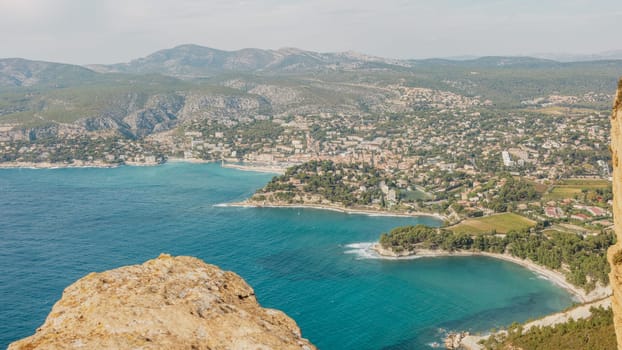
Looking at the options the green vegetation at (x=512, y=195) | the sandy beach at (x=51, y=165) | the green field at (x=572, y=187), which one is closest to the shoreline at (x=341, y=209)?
the green vegetation at (x=512, y=195)

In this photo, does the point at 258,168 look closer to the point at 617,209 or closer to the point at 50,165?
the point at 50,165

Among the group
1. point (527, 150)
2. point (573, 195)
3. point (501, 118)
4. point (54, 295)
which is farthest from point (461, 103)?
point (54, 295)

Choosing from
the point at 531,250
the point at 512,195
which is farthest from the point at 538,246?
the point at 512,195

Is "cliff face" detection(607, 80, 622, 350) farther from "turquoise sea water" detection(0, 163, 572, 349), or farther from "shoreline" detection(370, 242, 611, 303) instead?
"shoreline" detection(370, 242, 611, 303)

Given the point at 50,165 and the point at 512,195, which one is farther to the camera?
the point at 50,165

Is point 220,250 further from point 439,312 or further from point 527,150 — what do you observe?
point 527,150

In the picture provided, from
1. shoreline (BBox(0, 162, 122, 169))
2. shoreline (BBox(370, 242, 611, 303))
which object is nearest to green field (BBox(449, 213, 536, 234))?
shoreline (BBox(370, 242, 611, 303))

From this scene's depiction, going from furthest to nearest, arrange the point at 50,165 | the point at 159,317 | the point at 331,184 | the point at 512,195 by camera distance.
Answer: the point at 50,165
the point at 331,184
the point at 512,195
the point at 159,317

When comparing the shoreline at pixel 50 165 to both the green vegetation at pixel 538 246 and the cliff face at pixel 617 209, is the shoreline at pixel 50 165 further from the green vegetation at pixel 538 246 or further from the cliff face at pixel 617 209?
the cliff face at pixel 617 209
